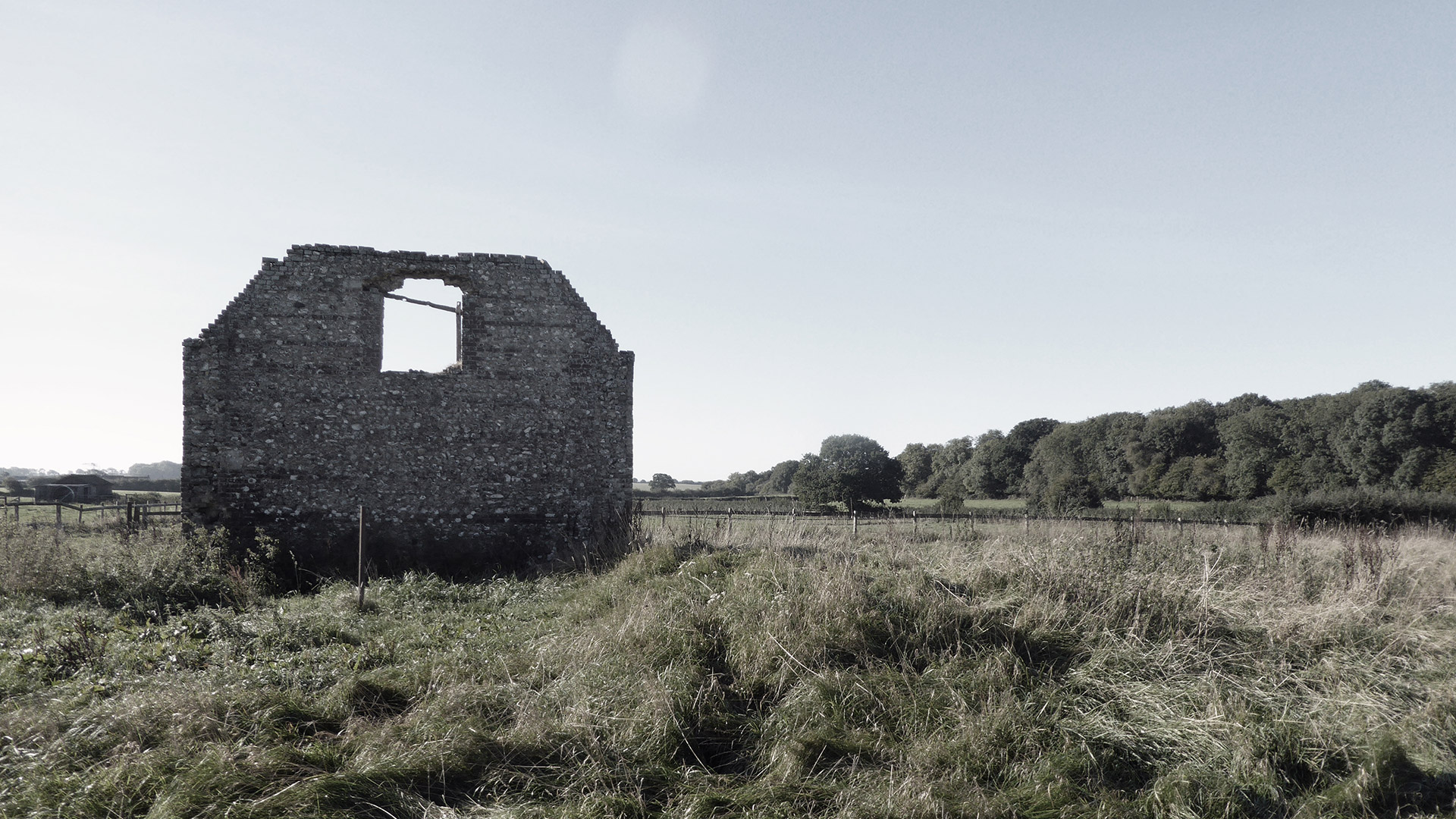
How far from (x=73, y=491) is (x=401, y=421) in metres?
37.9

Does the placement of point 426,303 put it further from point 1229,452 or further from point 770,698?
point 1229,452

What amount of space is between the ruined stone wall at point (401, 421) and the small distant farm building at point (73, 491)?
3032cm

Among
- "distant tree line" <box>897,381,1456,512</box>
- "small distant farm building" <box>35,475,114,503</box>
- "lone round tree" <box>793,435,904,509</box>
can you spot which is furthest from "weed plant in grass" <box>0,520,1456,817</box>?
"small distant farm building" <box>35,475,114,503</box>

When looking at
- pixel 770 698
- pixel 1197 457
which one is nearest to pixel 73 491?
pixel 770 698

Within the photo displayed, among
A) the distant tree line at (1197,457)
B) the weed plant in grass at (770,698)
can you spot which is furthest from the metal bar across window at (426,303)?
the distant tree line at (1197,457)

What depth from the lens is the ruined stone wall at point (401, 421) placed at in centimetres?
1338

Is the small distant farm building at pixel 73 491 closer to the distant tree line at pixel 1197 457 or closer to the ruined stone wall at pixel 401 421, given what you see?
the ruined stone wall at pixel 401 421

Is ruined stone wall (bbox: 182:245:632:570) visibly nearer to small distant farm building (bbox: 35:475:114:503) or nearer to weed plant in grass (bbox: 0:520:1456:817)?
weed plant in grass (bbox: 0:520:1456:817)

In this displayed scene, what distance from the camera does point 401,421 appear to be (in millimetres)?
13914

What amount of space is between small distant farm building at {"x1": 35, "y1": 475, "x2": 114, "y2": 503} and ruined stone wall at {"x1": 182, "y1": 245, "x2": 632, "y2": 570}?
30320 mm

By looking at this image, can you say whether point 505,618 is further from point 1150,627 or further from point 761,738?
point 1150,627

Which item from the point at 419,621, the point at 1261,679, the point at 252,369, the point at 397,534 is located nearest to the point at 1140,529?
the point at 1261,679

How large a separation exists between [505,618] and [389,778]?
169 inches

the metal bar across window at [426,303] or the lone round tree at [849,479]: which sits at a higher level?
the metal bar across window at [426,303]
